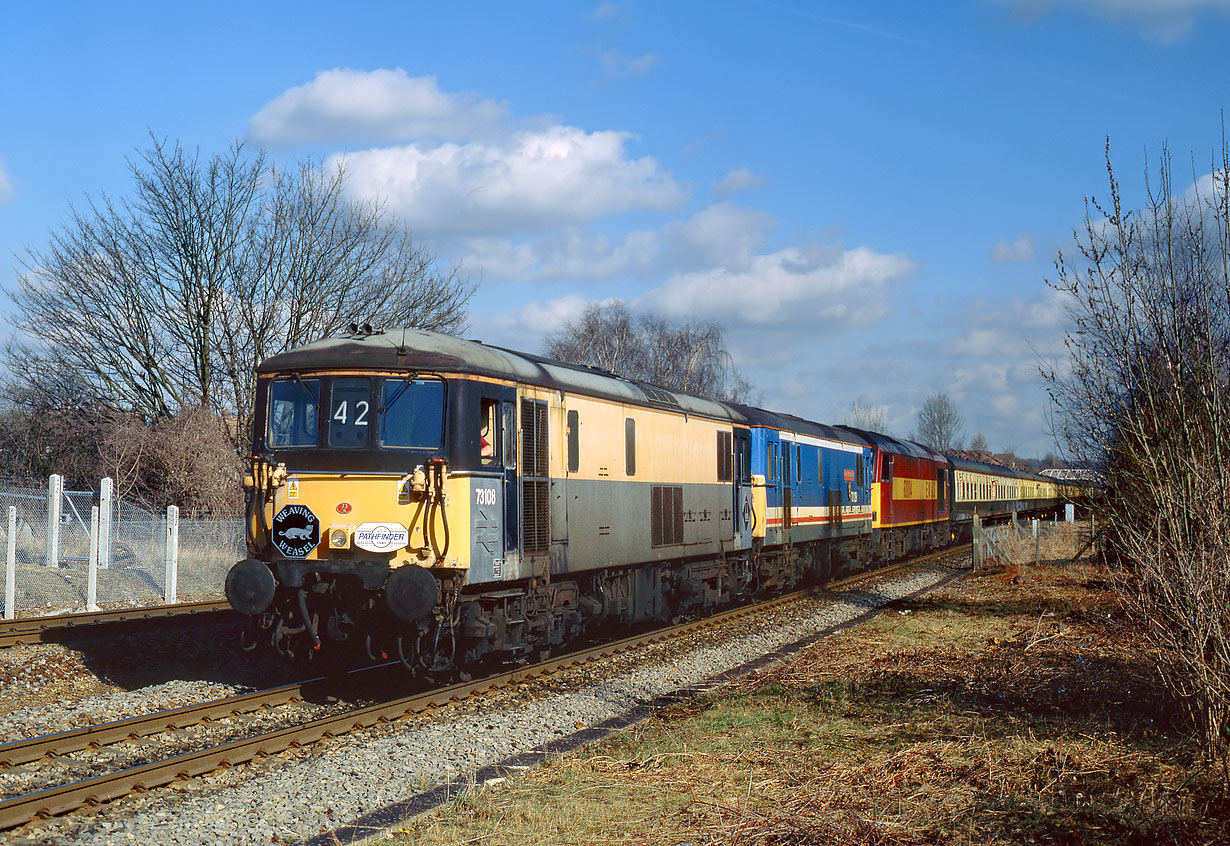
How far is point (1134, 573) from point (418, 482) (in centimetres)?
638

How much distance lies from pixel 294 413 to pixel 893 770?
280 inches

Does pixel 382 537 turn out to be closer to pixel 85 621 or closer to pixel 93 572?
pixel 85 621

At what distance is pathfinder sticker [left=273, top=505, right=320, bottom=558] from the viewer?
10.9 metres

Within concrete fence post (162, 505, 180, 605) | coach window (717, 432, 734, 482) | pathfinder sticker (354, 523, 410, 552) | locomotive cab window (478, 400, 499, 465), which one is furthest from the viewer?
concrete fence post (162, 505, 180, 605)

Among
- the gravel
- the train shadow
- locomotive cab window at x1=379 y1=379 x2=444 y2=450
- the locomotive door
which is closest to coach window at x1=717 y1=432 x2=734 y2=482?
the locomotive door

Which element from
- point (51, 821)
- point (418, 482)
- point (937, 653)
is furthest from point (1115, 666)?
point (51, 821)

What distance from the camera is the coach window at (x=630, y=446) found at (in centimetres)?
1464

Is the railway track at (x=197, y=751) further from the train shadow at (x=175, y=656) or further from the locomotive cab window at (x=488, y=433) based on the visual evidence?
the locomotive cab window at (x=488, y=433)

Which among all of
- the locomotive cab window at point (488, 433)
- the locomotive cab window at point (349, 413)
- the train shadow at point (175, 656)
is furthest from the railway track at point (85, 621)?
the locomotive cab window at point (488, 433)

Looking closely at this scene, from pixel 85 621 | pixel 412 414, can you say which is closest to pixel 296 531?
pixel 412 414

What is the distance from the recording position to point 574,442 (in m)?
13.2

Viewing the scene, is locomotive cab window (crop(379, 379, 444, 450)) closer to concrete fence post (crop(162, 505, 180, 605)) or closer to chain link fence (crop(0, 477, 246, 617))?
chain link fence (crop(0, 477, 246, 617))

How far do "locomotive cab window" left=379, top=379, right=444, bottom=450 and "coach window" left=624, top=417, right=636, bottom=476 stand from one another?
13.5 ft

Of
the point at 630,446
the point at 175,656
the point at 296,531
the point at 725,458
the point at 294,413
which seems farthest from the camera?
the point at 725,458
